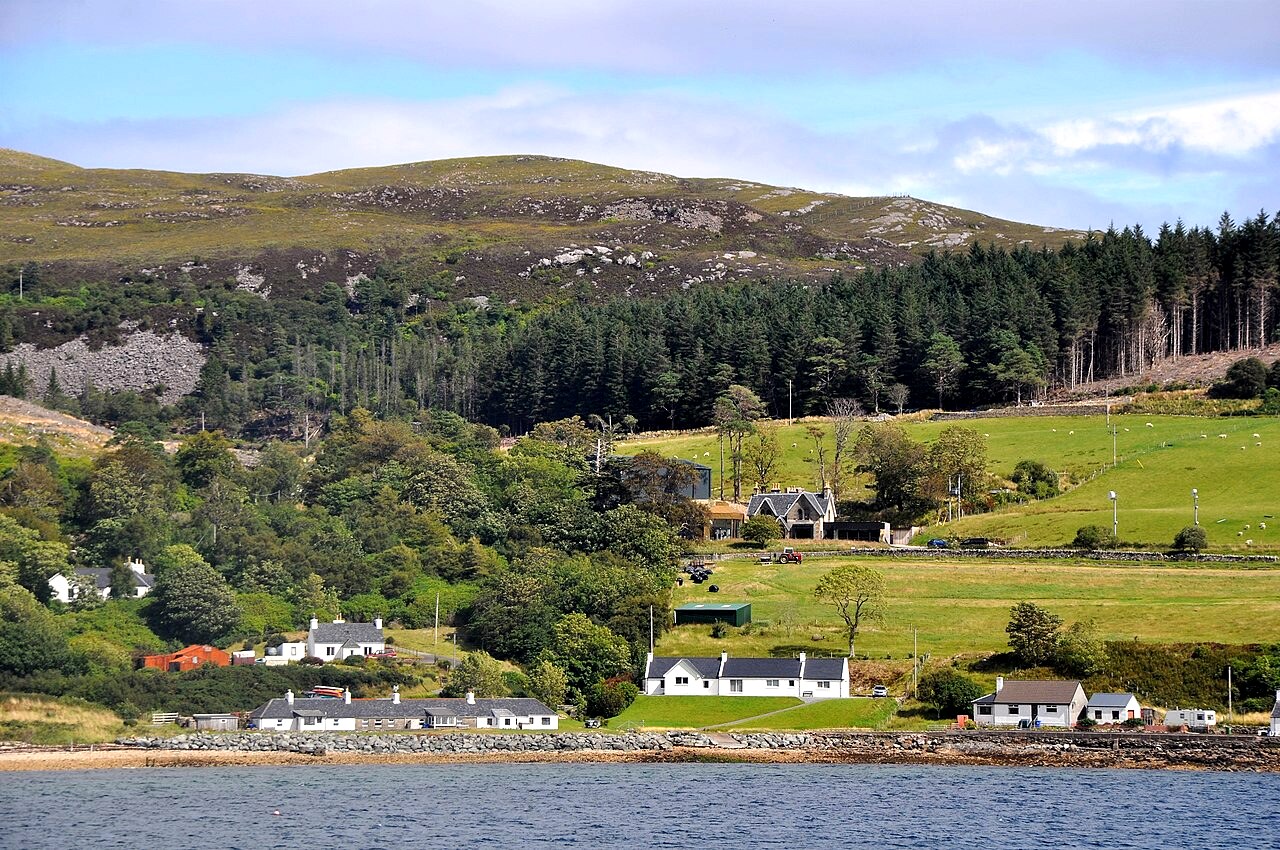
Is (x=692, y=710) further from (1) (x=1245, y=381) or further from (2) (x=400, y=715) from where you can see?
(1) (x=1245, y=381)

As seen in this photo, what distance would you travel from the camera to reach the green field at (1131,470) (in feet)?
341

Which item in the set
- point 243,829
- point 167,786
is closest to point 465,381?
point 167,786

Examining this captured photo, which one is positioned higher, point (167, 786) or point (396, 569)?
point (396, 569)

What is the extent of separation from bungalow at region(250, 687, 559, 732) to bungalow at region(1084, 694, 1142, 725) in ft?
84.8

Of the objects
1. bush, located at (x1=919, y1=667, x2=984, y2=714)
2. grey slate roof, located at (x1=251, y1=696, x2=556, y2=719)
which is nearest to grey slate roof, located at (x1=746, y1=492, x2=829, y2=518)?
bush, located at (x1=919, y1=667, x2=984, y2=714)

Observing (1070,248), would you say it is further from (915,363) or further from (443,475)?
(443,475)

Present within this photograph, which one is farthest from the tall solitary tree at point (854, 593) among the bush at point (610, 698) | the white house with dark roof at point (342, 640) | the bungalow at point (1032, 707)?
the white house with dark roof at point (342, 640)

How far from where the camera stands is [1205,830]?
57125 millimetres

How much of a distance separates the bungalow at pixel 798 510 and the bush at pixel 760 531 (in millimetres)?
2496

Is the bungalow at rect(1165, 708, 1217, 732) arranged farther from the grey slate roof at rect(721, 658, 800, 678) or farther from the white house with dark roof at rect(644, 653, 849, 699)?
the grey slate roof at rect(721, 658, 800, 678)

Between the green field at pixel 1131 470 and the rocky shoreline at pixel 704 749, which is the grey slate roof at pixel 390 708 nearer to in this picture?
the rocky shoreline at pixel 704 749

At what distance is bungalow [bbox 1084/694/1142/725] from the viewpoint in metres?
77.8

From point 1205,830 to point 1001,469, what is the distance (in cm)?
6230

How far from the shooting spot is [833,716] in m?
80.8
